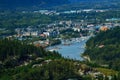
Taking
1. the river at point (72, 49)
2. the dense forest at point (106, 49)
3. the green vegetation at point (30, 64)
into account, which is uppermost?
the green vegetation at point (30, 64)

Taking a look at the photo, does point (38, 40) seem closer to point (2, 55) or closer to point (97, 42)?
point (97, 42)

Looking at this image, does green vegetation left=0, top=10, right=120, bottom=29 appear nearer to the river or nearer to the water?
the river

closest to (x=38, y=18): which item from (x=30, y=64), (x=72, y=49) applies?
(x=72, y=49)

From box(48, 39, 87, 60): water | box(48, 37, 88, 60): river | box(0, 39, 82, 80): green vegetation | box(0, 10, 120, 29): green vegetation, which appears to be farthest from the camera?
box(0, 10, 120, 29): green vegetation

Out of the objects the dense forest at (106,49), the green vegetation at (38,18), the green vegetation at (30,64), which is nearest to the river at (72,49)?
the dense forest at (106,49)

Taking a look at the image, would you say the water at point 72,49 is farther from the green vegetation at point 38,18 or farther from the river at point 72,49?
the green vegetation at point 38,18

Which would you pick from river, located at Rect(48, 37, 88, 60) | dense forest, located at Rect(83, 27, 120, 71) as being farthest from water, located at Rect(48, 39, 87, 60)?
dense forest, located at Rect(83, 27, 120, 71)

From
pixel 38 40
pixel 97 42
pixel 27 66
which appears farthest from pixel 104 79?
pixel 38 40
